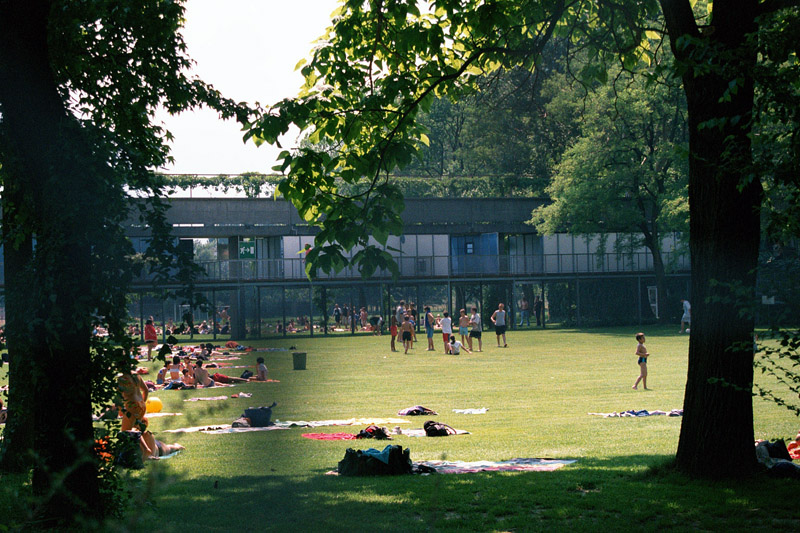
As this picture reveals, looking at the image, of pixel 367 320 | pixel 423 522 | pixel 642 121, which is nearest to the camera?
pixel 423 522

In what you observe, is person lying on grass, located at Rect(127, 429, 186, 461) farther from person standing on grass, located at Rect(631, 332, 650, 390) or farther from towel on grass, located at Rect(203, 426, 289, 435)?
person standing on grass, located at Rect(631, 332, 650, 390)

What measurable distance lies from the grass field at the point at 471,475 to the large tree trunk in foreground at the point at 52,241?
0.74 meters

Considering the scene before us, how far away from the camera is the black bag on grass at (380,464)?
10.4 m

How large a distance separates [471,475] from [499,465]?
0.96 m

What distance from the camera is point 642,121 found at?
48094 millimetres

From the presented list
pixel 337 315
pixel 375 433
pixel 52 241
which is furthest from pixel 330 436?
pixel 337 315

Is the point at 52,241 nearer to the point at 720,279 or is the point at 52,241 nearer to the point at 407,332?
Answer: the point at 720,279

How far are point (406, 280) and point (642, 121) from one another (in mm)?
15540

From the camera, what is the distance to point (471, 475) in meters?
10.2

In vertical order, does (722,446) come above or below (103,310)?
below

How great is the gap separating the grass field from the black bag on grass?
28cm

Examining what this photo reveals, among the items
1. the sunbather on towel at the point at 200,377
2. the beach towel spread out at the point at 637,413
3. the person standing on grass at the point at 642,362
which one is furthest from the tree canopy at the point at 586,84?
the sunbather on towel at the point at 200,377

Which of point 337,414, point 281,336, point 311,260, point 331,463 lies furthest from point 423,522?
point 281,336

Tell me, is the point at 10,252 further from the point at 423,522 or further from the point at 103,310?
the point at 423,522
